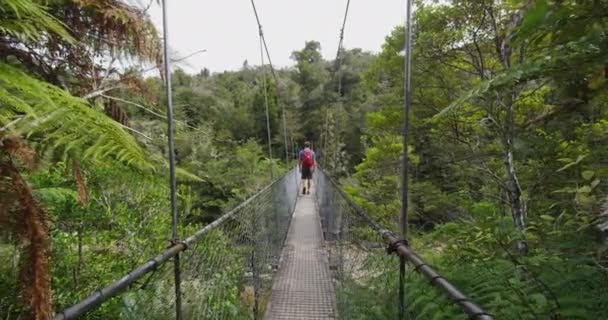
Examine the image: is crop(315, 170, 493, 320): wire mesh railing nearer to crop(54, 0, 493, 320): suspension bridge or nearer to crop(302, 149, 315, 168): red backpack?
crop(54, 0, 493, 320): suspension bridge

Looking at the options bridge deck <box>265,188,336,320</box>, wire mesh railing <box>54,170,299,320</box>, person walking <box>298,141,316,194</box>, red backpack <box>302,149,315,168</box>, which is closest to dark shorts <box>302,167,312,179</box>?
person walking <box>298,141,316,194</box>

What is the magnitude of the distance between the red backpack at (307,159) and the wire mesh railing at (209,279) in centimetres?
316

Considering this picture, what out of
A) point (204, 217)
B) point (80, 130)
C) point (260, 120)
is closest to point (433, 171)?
point (204, 217)

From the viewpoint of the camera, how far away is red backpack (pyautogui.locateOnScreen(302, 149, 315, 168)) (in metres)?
5.68

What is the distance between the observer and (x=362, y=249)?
4.91ft

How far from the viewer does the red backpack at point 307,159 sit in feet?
18.6

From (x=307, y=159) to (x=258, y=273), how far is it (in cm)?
391

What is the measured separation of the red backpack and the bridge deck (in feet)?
6.30

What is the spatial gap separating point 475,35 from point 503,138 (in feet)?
3.55

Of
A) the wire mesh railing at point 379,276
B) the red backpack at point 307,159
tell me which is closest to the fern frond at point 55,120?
the wire mesh railing at point 379,276

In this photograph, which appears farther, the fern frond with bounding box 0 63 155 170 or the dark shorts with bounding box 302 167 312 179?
the dark shorts with bounding box 302 167 312 179

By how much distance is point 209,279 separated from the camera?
126 centimetres

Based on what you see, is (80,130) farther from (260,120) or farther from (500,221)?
(260,120)

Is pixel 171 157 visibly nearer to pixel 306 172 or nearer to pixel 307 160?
pixel 307 160
